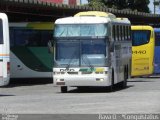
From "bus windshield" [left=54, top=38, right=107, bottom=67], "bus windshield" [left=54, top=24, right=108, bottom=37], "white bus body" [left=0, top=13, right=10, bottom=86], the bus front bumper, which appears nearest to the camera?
"white bus body" [left=0, top=13, right=10, bottom=86]

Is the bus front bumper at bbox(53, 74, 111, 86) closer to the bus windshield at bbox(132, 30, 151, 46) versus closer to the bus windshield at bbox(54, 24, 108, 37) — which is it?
the bus windshield at bbox(54, 24, 108, 37)

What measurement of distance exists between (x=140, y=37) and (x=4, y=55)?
16810 millimetres

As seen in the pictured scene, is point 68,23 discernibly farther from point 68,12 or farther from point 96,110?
point 68,12

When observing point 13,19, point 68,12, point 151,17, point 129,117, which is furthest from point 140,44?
point 129,117

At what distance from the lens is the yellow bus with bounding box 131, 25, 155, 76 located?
37.1 meters

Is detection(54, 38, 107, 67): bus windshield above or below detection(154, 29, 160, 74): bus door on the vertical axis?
above

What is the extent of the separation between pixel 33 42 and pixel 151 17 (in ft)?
83.0

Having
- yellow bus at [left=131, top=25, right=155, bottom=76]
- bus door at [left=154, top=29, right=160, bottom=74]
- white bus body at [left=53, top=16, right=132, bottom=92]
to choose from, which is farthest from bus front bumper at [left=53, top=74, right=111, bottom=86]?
bus door at [left=154, top=29, right=160, bottom=74]

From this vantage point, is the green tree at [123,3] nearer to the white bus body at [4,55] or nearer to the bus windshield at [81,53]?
the bus windshield at [81,53]

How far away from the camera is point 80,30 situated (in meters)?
25.8

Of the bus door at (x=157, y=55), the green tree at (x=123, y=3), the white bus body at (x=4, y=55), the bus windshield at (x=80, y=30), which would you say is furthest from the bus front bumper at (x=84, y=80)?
the green tree at (x=123, y=3)

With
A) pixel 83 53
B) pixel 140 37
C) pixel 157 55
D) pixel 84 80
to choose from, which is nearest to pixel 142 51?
pixel 140 37

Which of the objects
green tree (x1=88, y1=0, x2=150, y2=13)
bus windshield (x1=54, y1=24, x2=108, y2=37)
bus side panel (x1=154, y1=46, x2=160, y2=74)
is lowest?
bus side panel (x1=154, y1=46, x2=160, y2=74)

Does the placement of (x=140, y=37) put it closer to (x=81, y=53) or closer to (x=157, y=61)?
(x=157, y=61)
